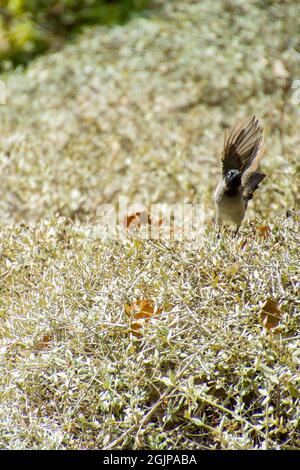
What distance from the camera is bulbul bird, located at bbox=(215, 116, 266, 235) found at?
155 inches

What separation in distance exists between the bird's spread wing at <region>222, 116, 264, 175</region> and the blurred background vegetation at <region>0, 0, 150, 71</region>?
5.52 metres

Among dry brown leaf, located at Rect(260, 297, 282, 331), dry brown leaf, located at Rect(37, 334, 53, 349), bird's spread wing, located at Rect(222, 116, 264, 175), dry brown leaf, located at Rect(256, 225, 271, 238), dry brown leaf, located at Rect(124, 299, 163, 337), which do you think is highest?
bird's spread wing, located at Rect(222, 116, 264, 175)

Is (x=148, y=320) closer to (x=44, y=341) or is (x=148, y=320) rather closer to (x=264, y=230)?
(x=44, y=341)

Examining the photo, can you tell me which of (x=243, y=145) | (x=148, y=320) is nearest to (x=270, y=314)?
(x=148, y=320)

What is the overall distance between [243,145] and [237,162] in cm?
11

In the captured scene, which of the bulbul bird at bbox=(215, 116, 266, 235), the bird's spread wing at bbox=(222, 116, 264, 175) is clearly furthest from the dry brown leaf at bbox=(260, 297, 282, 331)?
the bird's spread wing at bbox=(222, 116, 264, 175)

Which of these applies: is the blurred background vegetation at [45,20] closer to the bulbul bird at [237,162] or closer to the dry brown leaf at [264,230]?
the bulbul bird at [237,162]

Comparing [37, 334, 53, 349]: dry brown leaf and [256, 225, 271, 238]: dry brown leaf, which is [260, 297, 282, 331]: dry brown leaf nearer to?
[256, 225, 271, 238]: dry brown leaf

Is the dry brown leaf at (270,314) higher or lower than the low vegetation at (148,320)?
higher

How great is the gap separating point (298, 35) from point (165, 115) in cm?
151

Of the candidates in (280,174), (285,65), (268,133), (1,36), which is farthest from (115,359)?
(1,36)

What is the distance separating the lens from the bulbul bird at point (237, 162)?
12.9 feet

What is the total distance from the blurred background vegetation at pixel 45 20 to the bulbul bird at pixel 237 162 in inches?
218

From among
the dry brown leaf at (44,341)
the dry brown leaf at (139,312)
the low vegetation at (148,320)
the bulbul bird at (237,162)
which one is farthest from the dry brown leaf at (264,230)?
the dry brown leaf at (44,341)
